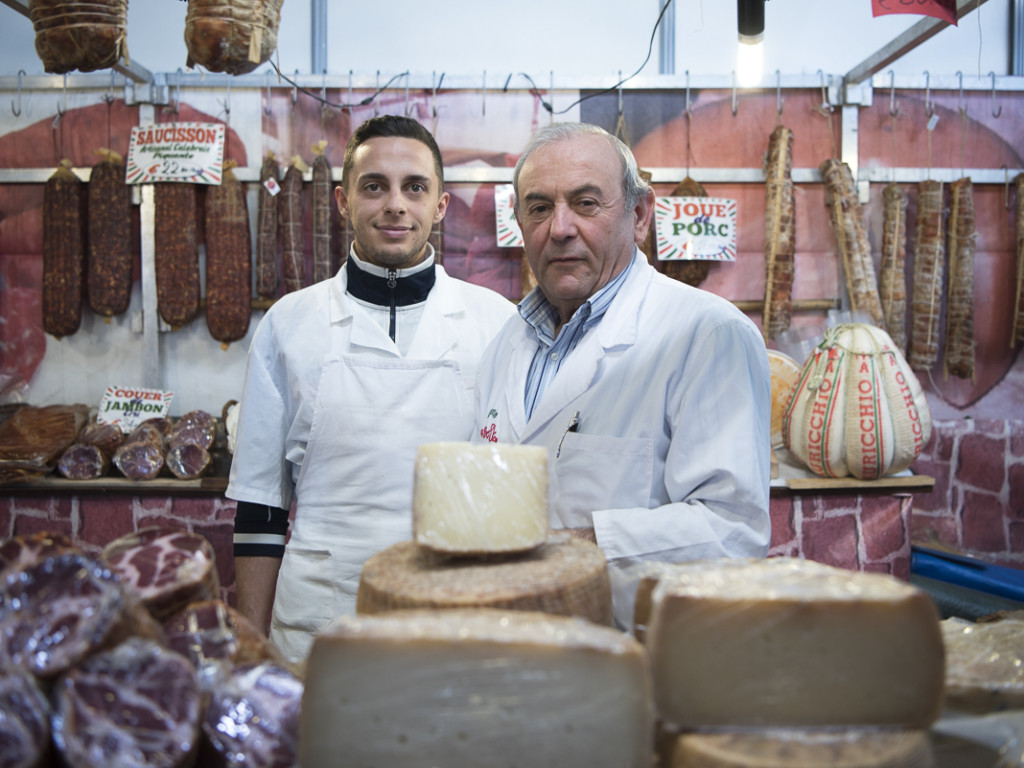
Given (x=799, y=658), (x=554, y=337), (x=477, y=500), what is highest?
(x=554, y=337)

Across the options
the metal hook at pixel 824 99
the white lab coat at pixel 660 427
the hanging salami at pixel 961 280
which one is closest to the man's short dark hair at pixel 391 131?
the white lab coat at pixel 660 427

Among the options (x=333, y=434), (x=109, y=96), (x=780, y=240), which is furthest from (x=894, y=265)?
(x=109, y=96)

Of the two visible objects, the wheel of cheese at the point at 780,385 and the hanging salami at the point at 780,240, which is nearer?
the wheel of cheese at the point at 780,385

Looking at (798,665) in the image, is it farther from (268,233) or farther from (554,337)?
(268,233)

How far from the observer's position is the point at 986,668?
1.02 m

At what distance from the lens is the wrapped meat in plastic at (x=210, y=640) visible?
0.90m

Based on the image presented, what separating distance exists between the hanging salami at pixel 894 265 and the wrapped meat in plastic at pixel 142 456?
398 cm

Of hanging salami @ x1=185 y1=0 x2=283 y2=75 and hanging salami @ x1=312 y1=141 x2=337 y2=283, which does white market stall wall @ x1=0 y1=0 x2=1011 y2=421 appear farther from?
hanging salami @ x1=185 y1=0 x2=283 y2=75

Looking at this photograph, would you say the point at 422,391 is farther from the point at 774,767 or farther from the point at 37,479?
the point at 37,479

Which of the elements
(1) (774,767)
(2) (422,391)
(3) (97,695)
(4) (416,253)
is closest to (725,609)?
→ (1) (774,767)

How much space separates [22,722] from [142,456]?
10.6ft

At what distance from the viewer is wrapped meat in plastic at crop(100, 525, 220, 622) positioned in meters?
0.96

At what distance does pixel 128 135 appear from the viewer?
14.3 feet

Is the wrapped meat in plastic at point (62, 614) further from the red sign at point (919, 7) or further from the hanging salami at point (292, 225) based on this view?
the hanging salami at point (292, 225)
